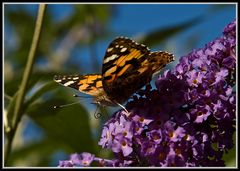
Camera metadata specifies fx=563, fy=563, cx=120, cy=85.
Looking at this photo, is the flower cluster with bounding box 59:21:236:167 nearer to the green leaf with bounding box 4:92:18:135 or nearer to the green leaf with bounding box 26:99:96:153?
the green leaf with bounding box 4:92:18:135

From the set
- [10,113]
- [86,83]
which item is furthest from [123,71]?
[10,113]

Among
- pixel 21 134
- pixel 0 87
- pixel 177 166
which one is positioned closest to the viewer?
pixel 177 166

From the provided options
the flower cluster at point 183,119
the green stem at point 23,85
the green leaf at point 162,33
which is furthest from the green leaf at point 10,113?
the green leaf at point 162,33

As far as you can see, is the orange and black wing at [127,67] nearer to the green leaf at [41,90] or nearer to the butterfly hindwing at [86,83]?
the butterfly hindwing at [86,83]

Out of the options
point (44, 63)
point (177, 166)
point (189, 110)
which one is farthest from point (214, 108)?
point (44, 63)

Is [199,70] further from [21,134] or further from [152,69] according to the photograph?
[21,134]

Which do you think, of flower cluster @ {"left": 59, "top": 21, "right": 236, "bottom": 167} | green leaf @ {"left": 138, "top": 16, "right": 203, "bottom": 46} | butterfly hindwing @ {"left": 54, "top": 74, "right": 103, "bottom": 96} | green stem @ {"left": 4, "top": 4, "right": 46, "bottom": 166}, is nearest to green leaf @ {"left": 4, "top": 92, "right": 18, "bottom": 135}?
green stem @ {"left": 4, "top": 4, "right": 46, "bottom": 166}

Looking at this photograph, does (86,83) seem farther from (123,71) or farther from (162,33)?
(162,33)
